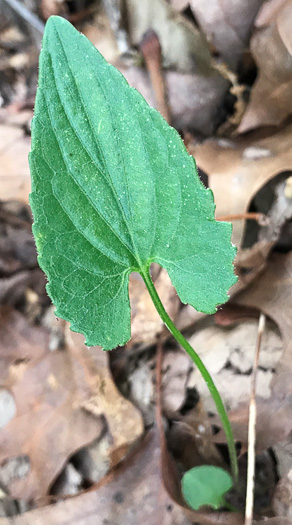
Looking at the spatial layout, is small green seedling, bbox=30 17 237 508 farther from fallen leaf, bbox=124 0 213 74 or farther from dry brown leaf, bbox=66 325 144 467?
fallen leaf, bbox=124 0 213 74

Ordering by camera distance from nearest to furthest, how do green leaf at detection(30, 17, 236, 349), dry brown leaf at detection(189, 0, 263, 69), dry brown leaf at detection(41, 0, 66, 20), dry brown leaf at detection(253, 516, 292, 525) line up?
green leaf at detection(30, 17, 236, 349) → dry brown leaf at detection(253, 516, 292, 525) → dry brown leaf at detection(189, 0, 263, 69) → dry brown leaf at detection(41, 0, 66, 20)

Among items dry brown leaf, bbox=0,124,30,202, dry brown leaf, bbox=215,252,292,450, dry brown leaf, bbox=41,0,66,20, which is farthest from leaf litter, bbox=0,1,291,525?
dry brown leaf, bbox=41,0,66,20

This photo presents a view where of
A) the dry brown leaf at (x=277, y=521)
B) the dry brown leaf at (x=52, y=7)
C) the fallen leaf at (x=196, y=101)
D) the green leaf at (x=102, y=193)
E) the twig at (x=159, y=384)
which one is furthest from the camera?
the dry brown leaf at (x=52, y=7)

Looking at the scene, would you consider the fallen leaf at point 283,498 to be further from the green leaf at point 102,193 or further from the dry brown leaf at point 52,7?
the dry brown leaf at point 52,7

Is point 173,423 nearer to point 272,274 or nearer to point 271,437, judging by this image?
point 271,437

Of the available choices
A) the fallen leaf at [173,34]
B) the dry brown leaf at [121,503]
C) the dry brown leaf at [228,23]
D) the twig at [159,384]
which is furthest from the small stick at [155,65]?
the dry brown leaf at [121,503]

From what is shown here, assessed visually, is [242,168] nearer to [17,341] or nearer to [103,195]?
[103,195]
